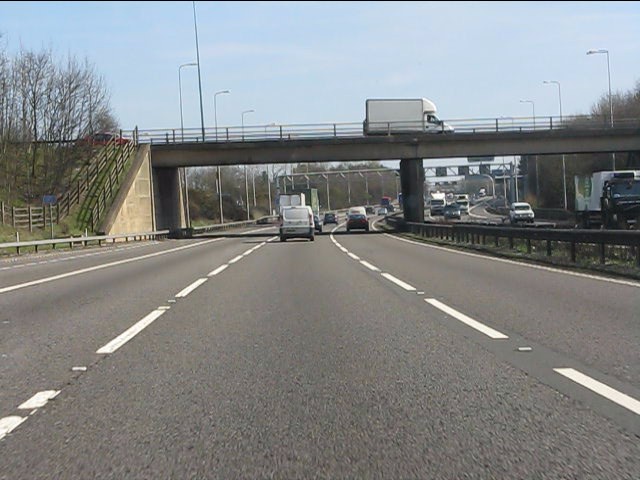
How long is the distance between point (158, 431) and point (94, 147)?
189 ft

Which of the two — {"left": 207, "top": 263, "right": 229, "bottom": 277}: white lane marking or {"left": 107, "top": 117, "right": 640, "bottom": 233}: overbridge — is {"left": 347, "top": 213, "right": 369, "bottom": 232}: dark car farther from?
{"left": 207, "top": 263, "right": 229, "bottom": 277}: white lane marking

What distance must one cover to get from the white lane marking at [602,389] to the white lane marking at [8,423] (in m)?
4.74

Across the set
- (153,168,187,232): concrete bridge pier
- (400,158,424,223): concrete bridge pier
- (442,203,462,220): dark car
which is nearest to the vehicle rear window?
(400,158,424,223): concrete bridge pier

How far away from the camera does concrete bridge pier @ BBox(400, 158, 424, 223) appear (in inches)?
2231

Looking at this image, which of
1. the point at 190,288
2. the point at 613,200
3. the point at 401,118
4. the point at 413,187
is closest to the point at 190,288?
the point at 190,288

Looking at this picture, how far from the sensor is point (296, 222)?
45.3m

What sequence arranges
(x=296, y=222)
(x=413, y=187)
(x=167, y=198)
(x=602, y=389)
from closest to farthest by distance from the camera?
(x=602, y=389) → (x=296, y=222) → (x=413, y=187) → (x=167, y=198)

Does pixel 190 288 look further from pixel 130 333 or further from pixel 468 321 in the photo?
pixel 468 321

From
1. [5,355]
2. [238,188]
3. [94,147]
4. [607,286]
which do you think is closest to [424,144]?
[94,147]

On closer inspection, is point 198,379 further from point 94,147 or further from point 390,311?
point 94,147

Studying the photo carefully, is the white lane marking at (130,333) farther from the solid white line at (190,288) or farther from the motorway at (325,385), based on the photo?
the solid white line at (190,288)

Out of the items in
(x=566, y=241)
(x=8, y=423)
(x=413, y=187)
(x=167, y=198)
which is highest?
(x=167, y=198)

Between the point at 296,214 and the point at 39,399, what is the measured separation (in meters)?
38.3

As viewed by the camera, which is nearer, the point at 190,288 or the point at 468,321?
the point at 468,321
